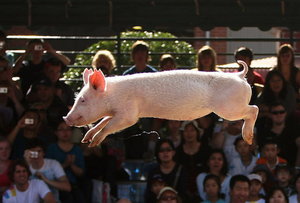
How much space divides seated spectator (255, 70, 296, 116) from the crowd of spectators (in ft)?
0.05

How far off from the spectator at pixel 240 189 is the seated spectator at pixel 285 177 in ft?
1.63

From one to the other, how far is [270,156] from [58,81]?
7.54 feet

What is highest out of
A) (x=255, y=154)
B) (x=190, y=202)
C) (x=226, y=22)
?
(x=226, y=22)

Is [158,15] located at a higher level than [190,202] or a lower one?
higher

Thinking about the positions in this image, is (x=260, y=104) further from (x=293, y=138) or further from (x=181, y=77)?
(x=181, y=77)

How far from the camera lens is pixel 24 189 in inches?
296

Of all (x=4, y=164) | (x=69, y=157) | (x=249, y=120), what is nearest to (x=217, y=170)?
(x=69, y=157)

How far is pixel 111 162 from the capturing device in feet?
25.8

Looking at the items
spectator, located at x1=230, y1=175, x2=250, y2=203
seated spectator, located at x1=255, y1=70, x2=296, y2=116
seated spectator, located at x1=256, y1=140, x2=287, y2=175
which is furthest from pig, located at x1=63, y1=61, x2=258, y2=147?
seated spectator, located at x1=256, y1=140, x2=287, y2=175

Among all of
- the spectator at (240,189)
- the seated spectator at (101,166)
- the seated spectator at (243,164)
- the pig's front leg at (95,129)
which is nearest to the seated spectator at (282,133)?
the seated spectator at (243,164)

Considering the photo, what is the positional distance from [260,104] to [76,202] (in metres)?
2.11

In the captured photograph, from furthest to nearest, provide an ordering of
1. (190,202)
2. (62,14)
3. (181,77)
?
1. (190,202)
2. (62,14)
3. (181,77)

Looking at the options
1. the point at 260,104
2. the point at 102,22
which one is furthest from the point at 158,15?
the point at 260,104

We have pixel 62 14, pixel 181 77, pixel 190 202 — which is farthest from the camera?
pixel 190 202
